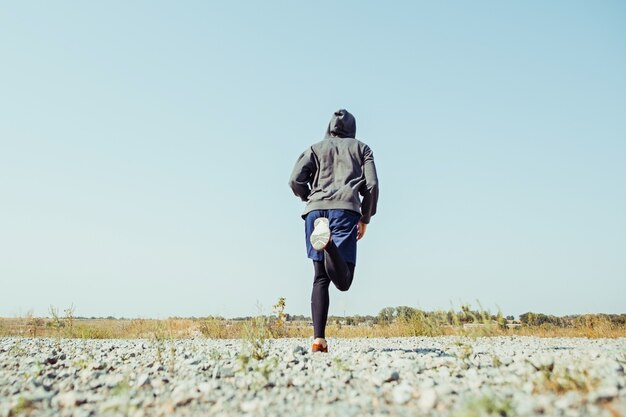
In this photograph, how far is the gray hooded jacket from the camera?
477cm

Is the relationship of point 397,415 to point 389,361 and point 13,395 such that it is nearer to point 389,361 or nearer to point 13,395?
point 389,361

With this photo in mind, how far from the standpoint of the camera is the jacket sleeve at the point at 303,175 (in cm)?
507

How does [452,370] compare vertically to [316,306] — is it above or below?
below

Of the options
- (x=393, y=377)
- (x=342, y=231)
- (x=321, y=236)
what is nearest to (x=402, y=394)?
(x=393, y=377)

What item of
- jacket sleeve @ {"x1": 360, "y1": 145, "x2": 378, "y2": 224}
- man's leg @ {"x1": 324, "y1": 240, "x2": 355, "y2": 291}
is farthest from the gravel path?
jacket sleeve @ {"x1": 360, "y1": 145, "x2": 378, "y2": 224}

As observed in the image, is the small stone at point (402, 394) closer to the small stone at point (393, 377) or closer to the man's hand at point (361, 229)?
the small stone at point (393, 377)

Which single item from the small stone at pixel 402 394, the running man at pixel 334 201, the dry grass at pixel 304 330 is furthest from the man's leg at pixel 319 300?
the dry grass at pixel 304 330

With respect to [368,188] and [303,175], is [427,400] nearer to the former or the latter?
[368,188]

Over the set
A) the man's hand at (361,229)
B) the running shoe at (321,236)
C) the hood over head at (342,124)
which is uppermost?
the hood over head at (342,124)

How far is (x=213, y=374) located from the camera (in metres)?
3.11

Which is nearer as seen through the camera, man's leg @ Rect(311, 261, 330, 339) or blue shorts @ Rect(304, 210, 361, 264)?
man's leg @ Rect(311, 261, 330, 339)

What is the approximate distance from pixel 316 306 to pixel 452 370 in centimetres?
171

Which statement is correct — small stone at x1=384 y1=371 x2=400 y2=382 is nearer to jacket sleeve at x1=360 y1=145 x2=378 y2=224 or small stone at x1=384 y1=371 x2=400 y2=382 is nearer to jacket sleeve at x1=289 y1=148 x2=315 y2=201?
jacket sleeve at x1=360 y1=145 x2=378 y2=224

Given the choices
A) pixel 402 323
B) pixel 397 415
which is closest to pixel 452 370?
pixel 397 415
